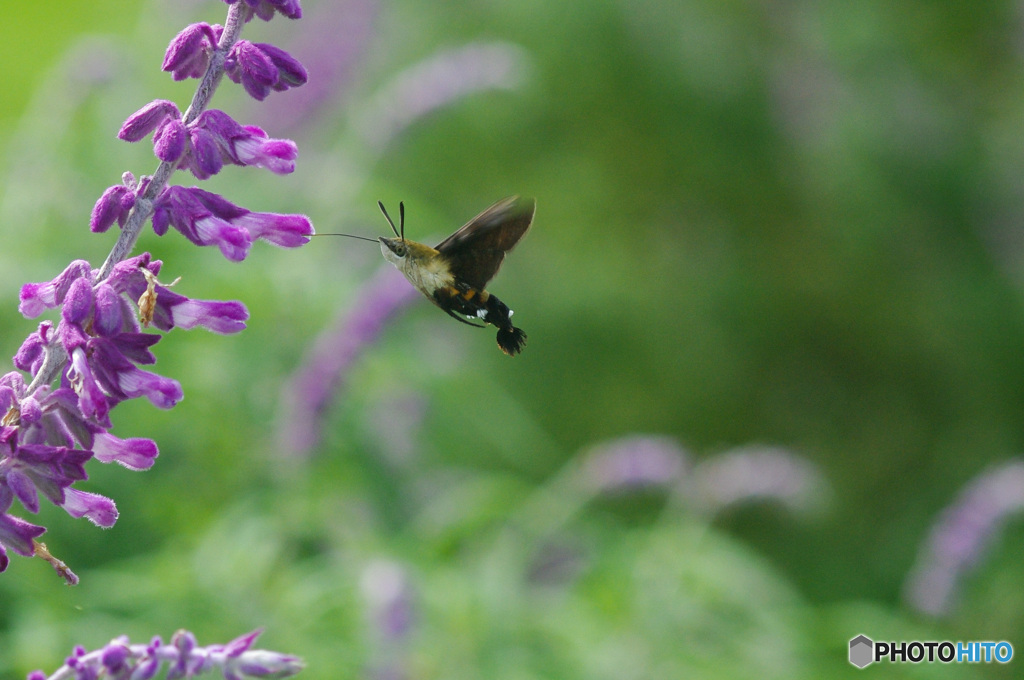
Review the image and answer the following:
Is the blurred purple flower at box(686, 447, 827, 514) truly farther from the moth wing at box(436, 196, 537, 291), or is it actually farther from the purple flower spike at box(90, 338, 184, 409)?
the purple flower spike at box(90, 338, 184, 409)

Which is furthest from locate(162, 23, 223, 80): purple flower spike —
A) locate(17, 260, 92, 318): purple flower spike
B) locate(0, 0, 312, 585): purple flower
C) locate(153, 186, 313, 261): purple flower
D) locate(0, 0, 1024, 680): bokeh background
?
locate(0, 0, 1024, 680): bokeh background

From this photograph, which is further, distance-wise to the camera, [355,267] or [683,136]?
[683,136]

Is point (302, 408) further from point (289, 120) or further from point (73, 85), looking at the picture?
point (289, 120)

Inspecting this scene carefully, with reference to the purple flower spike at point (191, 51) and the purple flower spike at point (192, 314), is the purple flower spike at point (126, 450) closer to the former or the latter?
the purple flower spike at point (192, 314)

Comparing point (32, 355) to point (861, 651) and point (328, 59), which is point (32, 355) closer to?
point (861, 651)

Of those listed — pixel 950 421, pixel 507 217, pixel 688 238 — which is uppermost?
pixel 688 238

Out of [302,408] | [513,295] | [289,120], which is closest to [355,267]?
[289,120]
